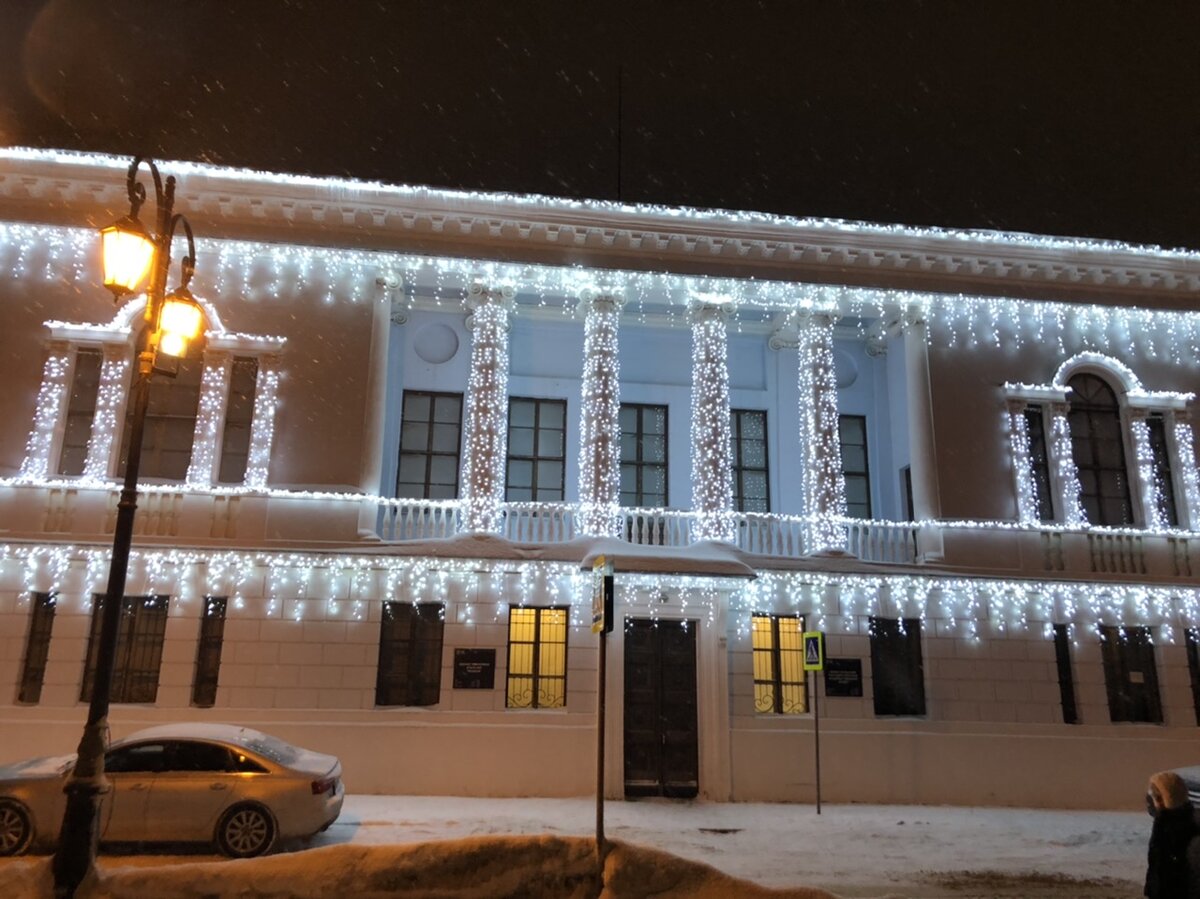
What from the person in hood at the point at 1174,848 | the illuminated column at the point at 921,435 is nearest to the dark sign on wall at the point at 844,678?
the illuminated column at the point at 921,435

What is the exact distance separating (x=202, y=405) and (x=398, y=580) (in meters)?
4.76

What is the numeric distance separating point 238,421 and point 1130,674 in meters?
17.1

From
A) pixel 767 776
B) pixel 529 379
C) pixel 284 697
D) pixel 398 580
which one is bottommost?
pixel 767 776

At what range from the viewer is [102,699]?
25.6ft

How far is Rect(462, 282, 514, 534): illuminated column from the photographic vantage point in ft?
51.9

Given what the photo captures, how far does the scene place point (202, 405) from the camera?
15.7 meters

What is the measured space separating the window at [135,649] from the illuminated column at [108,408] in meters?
2.22

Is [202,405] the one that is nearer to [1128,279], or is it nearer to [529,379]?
[529,379]

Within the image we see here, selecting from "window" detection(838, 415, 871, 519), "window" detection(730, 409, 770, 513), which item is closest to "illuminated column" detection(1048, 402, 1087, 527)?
"window" detection(838, 415, 871, 519)

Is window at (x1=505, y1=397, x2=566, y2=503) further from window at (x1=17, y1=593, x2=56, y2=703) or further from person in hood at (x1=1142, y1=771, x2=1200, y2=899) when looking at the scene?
person in hood at (x1=1142, y1=771, x2=1200, y2=899)

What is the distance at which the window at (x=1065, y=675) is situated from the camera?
16.2 meters

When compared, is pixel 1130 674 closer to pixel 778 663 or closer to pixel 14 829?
pixel 778 663

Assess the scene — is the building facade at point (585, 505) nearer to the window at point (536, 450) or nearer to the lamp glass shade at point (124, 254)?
the window at point (536, 450)

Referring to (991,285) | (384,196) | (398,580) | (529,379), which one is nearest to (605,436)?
(529,379)
